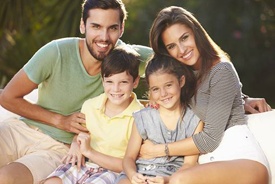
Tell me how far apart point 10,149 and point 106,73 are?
958mm

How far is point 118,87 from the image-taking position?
14.3 ft

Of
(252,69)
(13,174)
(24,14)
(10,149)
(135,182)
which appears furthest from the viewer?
(252,69)

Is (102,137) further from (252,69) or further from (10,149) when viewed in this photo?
(252,69)

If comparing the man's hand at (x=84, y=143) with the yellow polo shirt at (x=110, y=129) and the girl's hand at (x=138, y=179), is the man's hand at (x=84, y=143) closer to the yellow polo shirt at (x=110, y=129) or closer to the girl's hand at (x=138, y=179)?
the yellow polo shirt at (x=110, y=129)

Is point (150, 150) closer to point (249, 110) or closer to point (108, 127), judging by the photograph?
point (108, 127)

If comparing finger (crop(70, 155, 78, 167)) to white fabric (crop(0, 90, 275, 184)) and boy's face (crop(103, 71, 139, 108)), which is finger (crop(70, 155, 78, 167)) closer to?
boy's face (crop(103, 71, 139, 108))

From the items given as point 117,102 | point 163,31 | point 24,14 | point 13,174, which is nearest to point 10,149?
point 13,174

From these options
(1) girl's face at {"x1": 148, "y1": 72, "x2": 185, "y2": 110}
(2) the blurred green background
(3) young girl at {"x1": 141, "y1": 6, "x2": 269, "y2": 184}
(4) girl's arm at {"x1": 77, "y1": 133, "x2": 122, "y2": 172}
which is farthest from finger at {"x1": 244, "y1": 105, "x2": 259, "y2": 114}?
(2) the blurred green background

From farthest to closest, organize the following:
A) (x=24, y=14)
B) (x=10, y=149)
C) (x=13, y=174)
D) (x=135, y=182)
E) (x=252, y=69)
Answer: (x=252, y=69), (x=24, y=14), (x=10, y=149), (x=13, y=174), (x=135, y=182)

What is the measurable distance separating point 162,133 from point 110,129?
350mm

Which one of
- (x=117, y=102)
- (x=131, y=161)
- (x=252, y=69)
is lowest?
(x=252, y=69)

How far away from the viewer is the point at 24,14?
9195mm

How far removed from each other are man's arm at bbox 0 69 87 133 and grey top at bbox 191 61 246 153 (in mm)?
893

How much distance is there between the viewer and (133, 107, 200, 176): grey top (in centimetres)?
428
